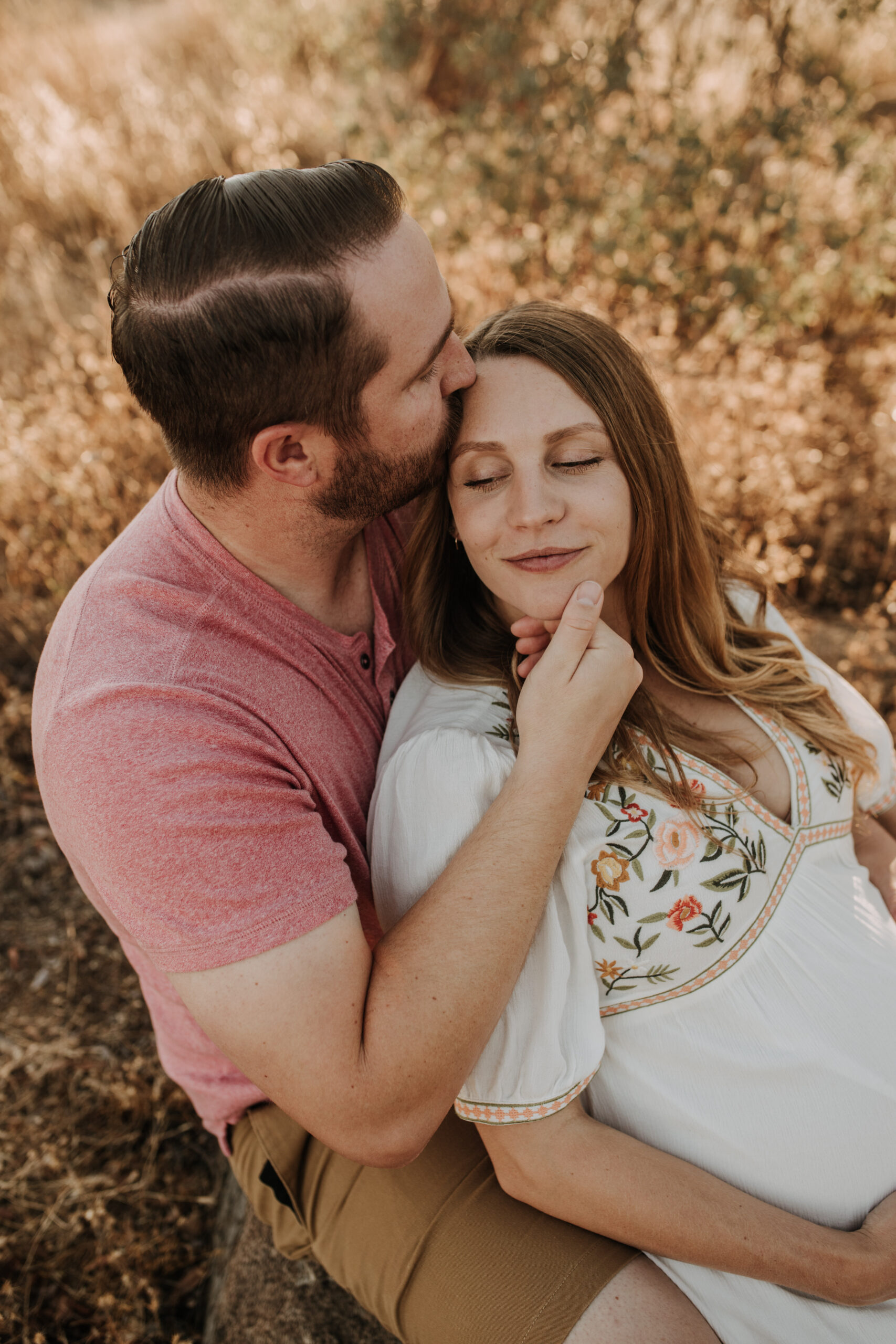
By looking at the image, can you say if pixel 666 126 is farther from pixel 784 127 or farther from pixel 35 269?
pixel 35 269

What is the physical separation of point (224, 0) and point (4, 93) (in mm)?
2521

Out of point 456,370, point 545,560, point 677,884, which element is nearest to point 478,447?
point 456,370

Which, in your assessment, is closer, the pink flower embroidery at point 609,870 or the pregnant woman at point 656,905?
the pregnant woman at point 656,905

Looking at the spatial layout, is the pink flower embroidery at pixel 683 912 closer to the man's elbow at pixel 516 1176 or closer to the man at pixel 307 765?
the man at pixel 307 765

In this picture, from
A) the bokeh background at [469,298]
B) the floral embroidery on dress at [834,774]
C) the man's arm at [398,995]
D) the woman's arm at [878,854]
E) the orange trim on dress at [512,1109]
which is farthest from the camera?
the bokeh background at [469,298]

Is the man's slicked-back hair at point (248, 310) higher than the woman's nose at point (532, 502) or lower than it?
higher

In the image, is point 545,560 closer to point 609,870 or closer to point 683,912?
point 609,870

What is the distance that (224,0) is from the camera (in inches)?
325

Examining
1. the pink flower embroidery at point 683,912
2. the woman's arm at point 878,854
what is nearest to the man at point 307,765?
the pink flower embroidery at point 683,912

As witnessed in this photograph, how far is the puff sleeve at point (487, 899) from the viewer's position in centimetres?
158

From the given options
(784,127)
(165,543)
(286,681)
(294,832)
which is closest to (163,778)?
(294,832)

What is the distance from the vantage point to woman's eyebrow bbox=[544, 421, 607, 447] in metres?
1.87

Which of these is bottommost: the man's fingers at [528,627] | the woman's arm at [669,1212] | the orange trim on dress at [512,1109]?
the woman's arm at [669,1212]

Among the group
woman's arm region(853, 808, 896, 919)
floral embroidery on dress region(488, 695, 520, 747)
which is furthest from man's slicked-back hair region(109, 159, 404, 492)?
woman's arm region(853, 808, 896, 919)
